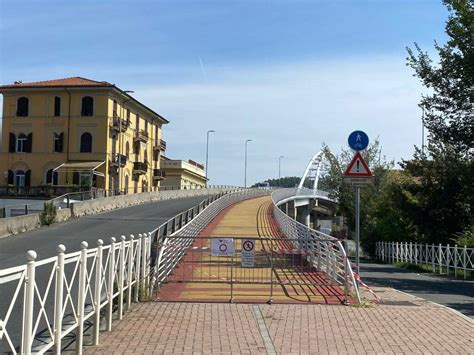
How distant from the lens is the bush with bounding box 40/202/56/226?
33.1 meters

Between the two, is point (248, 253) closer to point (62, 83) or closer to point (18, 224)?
point (18, 224)

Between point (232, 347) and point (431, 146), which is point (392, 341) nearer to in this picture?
point (232, 347)

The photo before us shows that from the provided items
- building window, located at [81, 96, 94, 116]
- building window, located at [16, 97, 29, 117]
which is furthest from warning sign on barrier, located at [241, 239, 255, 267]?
building window, located at [16, 97, 29, 117]

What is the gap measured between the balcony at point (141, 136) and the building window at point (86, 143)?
33.4 ft

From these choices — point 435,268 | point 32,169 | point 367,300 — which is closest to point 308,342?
point 367,300

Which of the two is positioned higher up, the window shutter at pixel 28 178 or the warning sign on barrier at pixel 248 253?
the window shutter at pixel 28 178

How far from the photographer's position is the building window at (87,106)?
67.8 meters

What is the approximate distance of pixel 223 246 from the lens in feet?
42.3

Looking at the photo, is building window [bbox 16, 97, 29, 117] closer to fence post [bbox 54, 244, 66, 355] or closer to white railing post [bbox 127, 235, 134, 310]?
white railing post [bbox 127, 235, 134, 310]

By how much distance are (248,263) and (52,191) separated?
161 feet

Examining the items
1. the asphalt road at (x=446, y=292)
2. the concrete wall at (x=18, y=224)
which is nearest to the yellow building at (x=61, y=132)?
the concrete wall at (x=18, y=224)

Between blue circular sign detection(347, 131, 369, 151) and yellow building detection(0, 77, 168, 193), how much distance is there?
2137 inches

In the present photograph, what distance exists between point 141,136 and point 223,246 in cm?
6735

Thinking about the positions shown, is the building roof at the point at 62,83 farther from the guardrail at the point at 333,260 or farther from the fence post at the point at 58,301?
the fence post at the point at 58,301
